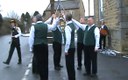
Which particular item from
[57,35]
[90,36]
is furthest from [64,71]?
[90,36]

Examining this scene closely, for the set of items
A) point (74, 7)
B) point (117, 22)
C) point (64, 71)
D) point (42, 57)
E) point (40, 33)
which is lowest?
point (64, 71)

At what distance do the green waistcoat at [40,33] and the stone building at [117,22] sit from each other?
31.7 feet

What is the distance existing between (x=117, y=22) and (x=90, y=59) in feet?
27.5

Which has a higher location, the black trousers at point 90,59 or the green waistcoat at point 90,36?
the green waistcoat at point 90,36

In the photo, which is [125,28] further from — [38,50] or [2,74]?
[38,50]

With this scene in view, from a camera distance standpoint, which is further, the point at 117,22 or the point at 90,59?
the point at 117,22

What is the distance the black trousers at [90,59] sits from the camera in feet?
44.4

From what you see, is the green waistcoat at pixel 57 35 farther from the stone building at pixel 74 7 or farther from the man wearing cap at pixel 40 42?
the stone building at pixel 74 7

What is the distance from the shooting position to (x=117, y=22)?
853 inches

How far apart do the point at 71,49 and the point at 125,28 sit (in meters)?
9.27

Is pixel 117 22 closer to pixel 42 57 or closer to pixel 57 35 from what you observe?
pixel 57 35

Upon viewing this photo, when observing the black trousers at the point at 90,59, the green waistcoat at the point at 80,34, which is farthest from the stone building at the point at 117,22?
the black trousers at the point at 90,59

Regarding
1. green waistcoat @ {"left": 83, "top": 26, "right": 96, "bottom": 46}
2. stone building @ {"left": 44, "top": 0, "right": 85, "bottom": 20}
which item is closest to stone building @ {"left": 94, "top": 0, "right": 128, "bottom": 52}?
green waistcoat @ {"left": 83, "top": 26, "right": 96, "bottom": 46}

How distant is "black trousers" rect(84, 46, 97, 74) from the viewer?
13547 millimetres
